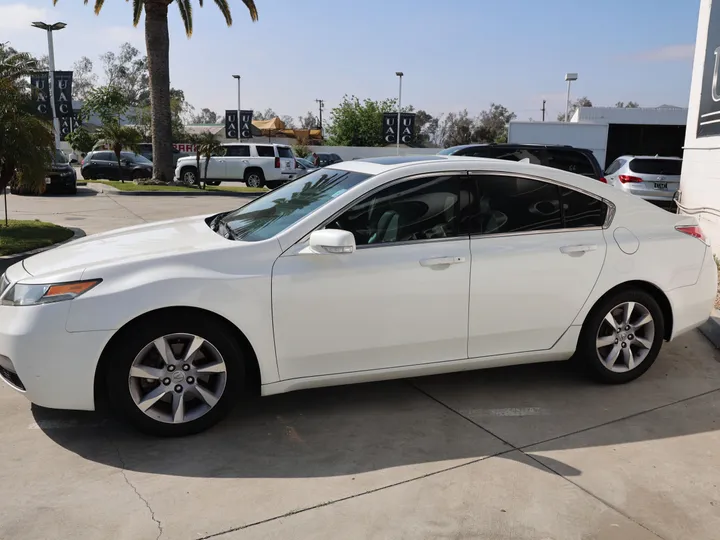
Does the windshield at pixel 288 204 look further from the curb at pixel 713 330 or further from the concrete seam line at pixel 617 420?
the curb at pixel 713 330

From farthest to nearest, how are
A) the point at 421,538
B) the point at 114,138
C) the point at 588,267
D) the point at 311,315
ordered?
the point at 114,138
the point at 588,267
the point at 311,315
the point at 421,538

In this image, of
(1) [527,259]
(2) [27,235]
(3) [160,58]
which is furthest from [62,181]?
(1) [527,259]

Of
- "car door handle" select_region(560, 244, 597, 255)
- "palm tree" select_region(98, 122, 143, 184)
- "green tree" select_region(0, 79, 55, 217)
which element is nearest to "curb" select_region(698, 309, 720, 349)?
"car door handle" select_region(560, 244, 597, 255)

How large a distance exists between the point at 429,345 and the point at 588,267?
1263 mm

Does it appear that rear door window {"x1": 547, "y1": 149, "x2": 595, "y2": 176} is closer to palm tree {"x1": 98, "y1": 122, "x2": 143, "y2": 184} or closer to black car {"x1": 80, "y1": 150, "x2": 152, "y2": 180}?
palm tree {"x1": 98, "y1": 122, "x2": 143, "y2": 184}

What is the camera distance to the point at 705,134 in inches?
387

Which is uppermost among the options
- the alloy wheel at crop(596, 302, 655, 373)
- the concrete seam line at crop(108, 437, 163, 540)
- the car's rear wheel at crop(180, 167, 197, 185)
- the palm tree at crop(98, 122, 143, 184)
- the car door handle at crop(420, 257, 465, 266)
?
the palm tree at crop(98, 122, 143, 184)

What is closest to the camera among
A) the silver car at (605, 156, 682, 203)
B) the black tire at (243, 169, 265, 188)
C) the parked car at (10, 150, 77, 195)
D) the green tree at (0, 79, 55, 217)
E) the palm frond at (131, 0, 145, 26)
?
the green tree at (0, 79, 55, 217)

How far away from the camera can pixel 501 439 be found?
12.6 feet

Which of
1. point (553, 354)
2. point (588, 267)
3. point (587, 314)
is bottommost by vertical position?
point (553, 354)

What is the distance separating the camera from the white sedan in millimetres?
3533

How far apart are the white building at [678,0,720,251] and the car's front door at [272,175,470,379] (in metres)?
6.27

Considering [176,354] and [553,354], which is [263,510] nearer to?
[176,354]

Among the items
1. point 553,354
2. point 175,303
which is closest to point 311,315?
point 175,303
